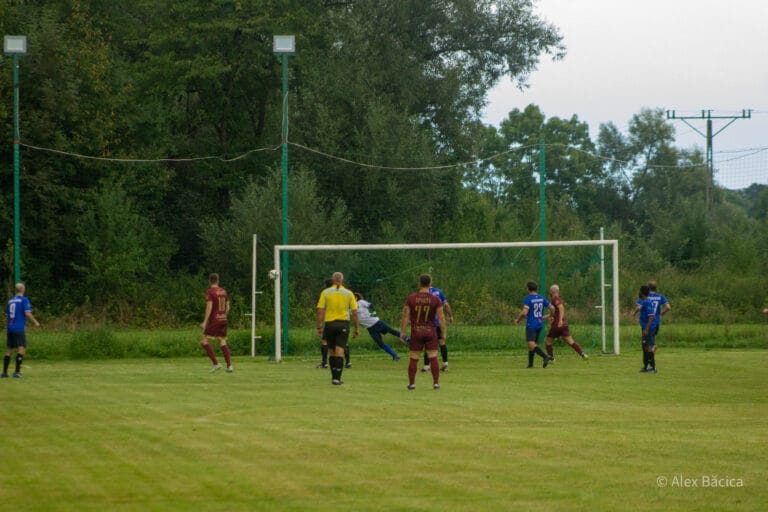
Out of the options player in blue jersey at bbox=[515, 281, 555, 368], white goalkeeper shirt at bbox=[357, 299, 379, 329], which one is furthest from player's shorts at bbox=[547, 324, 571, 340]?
white goalkeeper shirt at bbox=[357, 299, 379, 329]

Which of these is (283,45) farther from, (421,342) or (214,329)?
(421,342)

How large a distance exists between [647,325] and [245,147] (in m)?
29.8

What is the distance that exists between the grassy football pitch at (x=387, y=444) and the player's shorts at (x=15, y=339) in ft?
4.66

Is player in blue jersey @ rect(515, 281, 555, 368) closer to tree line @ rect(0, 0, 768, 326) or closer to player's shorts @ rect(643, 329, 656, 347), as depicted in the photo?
player's shorts @ rect(643, 329, 656, 347)

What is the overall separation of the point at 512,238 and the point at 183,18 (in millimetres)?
16913

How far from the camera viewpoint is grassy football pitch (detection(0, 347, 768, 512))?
29.9 ft

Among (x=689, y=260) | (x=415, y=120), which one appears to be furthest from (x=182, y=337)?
(x=689, y=260)

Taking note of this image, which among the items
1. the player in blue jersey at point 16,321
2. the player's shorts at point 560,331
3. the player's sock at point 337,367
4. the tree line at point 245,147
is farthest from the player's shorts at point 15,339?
the tree line at point 245,147

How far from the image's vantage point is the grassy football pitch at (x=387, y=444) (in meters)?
9.10

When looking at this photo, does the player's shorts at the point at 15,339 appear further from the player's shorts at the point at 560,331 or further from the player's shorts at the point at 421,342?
the player's shorts at the point at 560,331

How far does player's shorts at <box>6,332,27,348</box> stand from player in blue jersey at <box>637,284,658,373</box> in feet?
40.1

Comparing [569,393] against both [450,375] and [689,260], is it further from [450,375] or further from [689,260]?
[689,260]

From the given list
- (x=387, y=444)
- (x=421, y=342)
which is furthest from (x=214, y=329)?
(x=387, y=444)

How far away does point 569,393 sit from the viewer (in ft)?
58.9
